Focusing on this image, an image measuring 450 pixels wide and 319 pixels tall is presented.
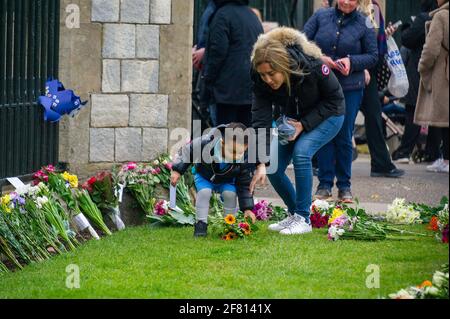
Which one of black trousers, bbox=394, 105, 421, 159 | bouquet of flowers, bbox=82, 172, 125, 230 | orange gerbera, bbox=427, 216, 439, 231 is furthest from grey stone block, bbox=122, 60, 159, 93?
black trousers, bbox=394, 105, 421, 159

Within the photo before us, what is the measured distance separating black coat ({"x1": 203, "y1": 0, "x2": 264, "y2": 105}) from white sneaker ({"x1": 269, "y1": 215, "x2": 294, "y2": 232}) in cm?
239

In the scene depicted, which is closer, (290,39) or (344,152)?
(290,39)

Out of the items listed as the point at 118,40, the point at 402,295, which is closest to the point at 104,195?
the point at 118,40

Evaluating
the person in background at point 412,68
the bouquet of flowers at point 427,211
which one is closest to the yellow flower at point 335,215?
the bouquet of flowers at point 427,211

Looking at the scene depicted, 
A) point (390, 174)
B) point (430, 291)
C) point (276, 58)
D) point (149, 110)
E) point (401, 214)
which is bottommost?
point (390, 174)

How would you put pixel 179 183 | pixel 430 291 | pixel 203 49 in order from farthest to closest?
pixel 203 49
pixel 179 183
pixel 430 291

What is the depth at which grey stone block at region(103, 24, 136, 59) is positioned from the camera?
33.4 feet

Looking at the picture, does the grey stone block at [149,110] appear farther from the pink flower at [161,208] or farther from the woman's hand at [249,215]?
the woman's hand at [249,215]

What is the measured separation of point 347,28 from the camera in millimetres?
10891

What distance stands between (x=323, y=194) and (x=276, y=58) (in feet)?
9.21

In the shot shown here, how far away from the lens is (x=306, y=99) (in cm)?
887

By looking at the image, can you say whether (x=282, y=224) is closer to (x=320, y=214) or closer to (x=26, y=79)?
(x=320, y=214)

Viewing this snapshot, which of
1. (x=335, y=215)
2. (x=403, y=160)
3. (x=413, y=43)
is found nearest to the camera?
(x=335, y=215)

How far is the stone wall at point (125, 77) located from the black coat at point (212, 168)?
153 centimetres
